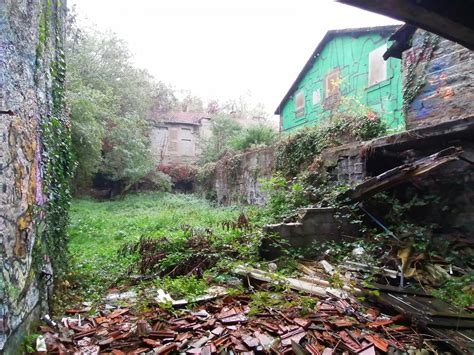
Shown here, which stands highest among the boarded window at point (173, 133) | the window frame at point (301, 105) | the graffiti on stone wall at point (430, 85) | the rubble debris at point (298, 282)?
the window frame at point (301, 105)

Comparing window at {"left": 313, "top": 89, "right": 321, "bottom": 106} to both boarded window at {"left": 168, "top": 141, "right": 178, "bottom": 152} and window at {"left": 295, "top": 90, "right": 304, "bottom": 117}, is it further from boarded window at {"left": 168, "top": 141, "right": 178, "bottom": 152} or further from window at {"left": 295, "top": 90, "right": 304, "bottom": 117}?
boarded window at {"left": 168, "top": 141, "right": 178, "bottom": 152}

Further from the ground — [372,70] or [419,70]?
[372,70]

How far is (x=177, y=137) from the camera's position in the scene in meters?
25.0

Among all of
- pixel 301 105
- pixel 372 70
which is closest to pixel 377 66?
pixel 372 70

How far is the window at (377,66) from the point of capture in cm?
1177

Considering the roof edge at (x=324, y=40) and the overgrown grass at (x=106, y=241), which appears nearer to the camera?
the overgrown grass at (x=106, y=241)

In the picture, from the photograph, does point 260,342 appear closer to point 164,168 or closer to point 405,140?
point 405,140


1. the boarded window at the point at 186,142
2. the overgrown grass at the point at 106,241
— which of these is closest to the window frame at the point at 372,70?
the overgrown grass at the point at 106,241

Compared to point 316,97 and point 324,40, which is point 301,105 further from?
point 324,40

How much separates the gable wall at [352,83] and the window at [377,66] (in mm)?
176

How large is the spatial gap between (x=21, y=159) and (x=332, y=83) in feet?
44.9

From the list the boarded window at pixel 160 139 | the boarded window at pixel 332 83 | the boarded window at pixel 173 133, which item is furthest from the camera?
the boarded window at pixel 173 133

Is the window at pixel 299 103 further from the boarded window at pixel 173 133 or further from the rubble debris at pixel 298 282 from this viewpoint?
the rubble debris at pixel 298 282

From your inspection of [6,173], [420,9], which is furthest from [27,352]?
[420,9]
